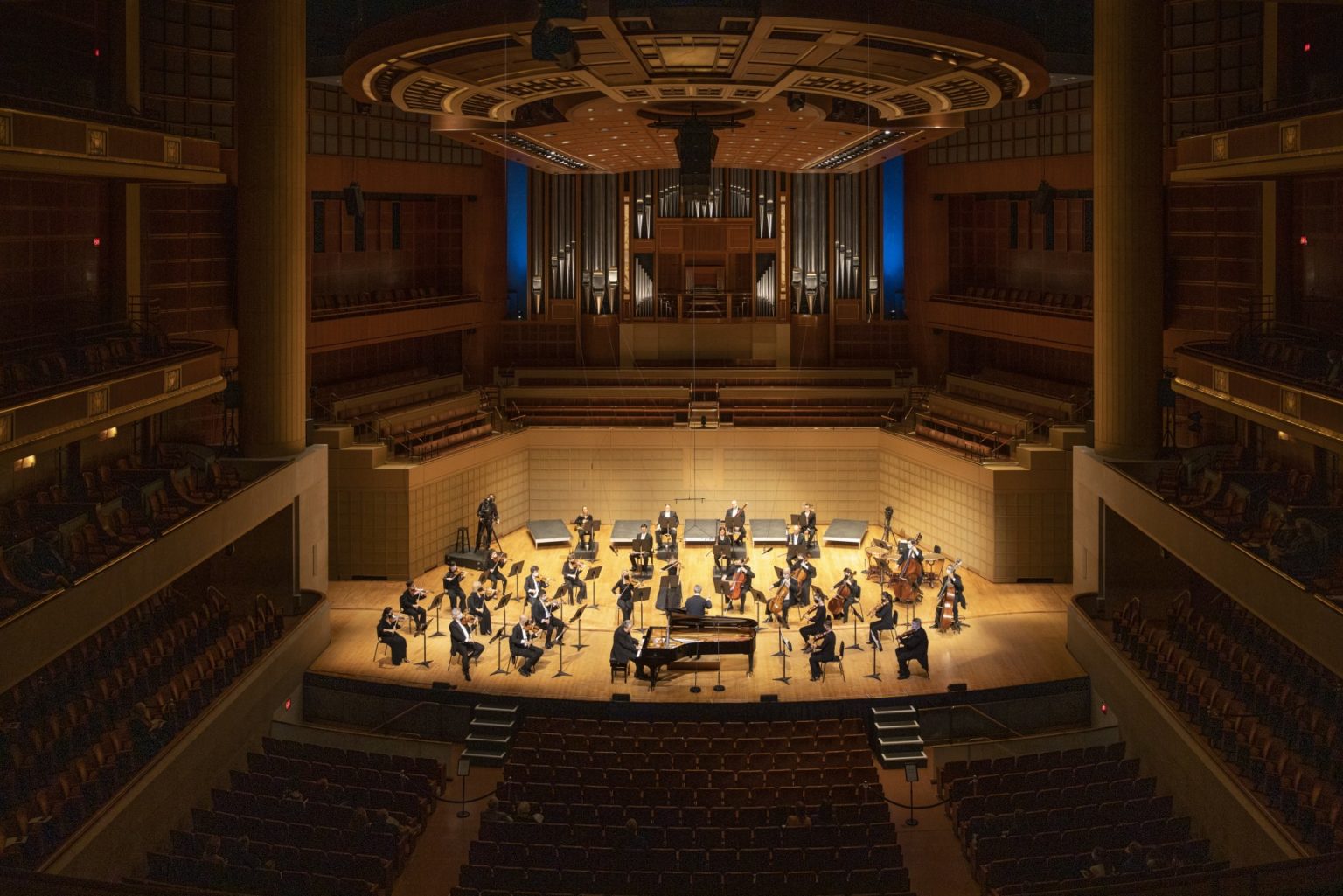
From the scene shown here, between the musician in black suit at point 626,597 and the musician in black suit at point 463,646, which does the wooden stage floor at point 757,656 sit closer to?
the musician in black suit at point 463,646

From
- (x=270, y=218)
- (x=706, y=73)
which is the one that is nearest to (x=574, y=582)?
(x=270, y=218)

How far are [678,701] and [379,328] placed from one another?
837 centimetres

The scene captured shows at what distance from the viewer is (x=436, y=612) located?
1591cm

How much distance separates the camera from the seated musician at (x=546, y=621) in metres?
14.2

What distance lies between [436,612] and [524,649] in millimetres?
2372

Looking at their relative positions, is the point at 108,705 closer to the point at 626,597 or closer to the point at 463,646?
the point at 463,646

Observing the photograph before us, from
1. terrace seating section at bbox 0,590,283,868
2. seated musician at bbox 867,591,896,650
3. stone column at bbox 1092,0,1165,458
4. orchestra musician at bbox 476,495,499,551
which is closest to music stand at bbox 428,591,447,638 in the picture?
orchestra musician at bbox 476,495,499,551

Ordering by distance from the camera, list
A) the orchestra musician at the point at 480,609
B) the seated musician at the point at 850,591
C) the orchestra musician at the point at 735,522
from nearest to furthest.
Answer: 1. the orchestra musician at the point at 480,609
2. the seated musician at the point at 850,591
3. the orchestra musician at the point at 735,522

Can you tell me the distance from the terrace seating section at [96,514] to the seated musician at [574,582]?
3771mm

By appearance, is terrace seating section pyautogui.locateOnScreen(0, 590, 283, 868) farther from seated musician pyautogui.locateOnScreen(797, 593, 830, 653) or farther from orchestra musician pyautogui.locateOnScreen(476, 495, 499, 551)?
seated musician pyautogui.locateOnScreen(797, 593, 830, 653)

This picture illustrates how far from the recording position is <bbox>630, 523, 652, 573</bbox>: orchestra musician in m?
16.8

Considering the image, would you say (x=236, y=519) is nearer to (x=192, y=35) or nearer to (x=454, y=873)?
(x=454, y=873)

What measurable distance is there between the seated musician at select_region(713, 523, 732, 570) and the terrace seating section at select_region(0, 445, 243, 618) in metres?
5.71

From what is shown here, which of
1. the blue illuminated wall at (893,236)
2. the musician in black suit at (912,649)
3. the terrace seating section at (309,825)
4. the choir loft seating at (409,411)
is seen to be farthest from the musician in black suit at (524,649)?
the blue illuminated wall at (893,236)
